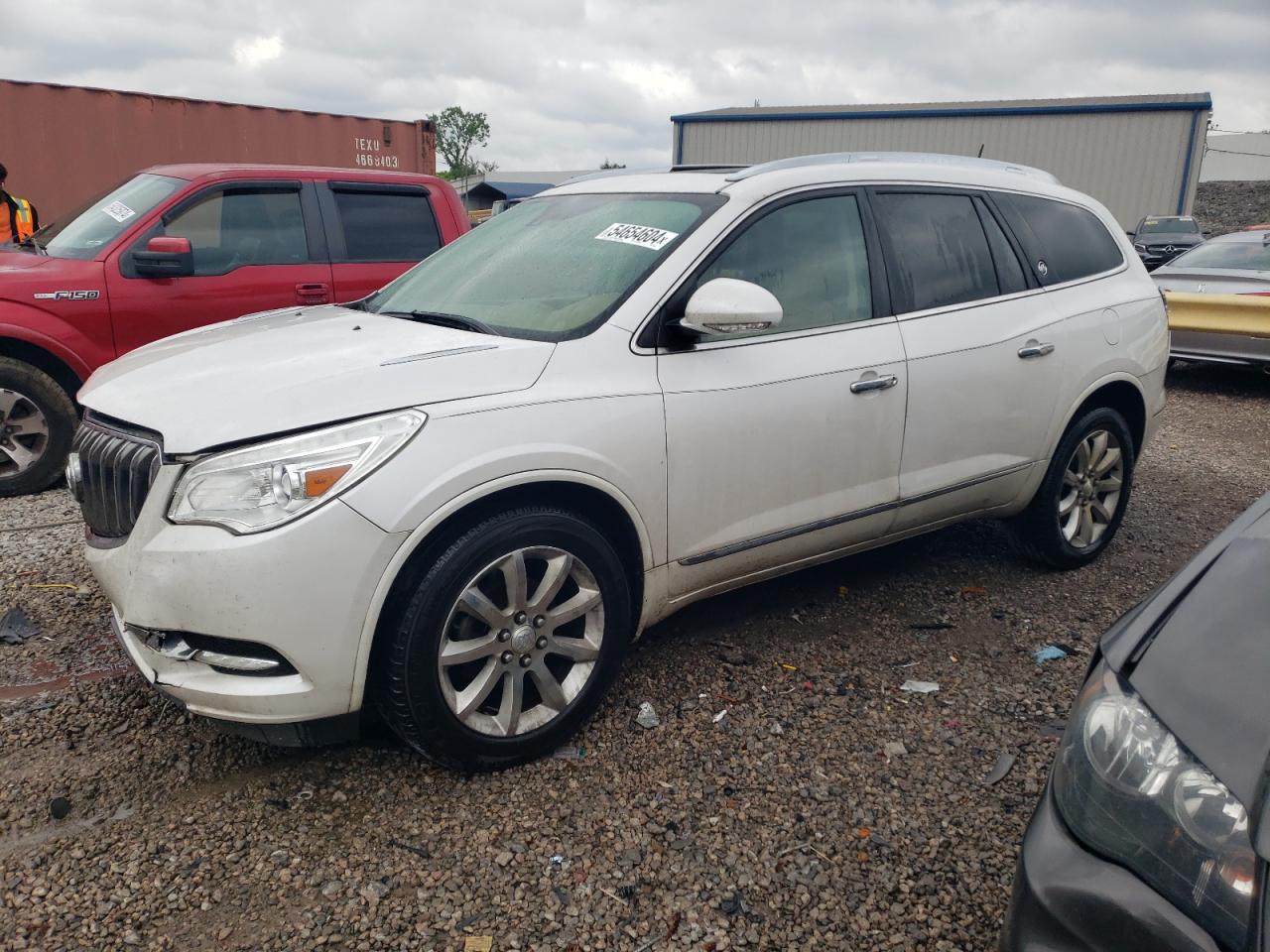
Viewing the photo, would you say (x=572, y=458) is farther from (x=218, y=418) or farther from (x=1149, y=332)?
(x=1149, y=332)

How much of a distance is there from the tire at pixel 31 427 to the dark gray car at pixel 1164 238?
18.9m

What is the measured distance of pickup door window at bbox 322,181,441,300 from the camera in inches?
241

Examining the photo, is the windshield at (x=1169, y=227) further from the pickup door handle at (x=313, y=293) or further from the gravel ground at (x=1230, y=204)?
the pickup door handle at (x=313, y=293)

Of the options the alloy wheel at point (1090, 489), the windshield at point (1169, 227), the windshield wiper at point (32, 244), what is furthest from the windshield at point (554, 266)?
the windshield at point (1169, 227)

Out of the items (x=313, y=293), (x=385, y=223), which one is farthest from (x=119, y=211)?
(x=385, y=223)

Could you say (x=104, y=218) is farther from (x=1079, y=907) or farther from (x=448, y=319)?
(x=1079, y=907)

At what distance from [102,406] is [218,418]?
1.98ft

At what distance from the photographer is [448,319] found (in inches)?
129

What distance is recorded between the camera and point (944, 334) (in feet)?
12.2

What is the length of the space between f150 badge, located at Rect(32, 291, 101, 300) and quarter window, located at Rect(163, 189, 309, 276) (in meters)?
0.54

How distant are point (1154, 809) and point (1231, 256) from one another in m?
10.3

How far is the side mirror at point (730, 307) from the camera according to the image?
2908 mm

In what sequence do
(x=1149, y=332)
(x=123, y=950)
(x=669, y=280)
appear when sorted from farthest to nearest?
(x=1149, y=332)
(x=669, y=280)
(x=123, y=950)

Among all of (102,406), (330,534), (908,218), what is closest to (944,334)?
(908,218)
